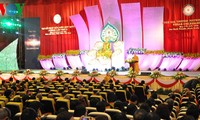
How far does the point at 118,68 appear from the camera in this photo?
53.9ft

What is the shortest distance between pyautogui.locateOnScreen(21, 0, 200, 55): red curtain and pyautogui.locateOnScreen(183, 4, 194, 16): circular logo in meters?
0.17

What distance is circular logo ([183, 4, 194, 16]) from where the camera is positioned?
1555 cm

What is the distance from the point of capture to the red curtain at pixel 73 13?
15.7m

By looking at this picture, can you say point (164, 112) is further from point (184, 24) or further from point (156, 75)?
point (184, 24)

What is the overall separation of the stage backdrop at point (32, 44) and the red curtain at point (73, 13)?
1.31ft

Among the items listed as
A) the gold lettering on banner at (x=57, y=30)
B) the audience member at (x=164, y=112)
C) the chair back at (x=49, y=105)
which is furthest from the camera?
the gold lettering on banner at (x=57, y=30)

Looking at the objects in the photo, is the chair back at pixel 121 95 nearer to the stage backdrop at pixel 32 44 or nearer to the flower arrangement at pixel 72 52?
the flower arrangement at pixel 72 52

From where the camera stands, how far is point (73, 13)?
18.4 m

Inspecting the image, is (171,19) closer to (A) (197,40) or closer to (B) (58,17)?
(A) (197,40)

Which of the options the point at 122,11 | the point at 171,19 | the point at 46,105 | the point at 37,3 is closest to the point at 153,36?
the point at 171,19

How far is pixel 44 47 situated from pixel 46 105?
14.9 meters

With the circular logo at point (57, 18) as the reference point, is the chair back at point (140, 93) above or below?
below

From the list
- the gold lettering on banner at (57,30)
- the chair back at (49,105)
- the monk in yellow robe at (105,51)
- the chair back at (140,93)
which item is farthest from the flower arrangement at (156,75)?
the gold lettering on banner at (57,30)

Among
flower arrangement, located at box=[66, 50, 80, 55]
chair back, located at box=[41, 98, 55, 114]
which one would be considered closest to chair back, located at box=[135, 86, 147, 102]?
chair back, located at box=[41, 98, 55, 114]
